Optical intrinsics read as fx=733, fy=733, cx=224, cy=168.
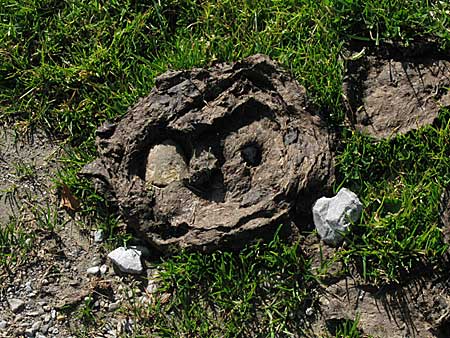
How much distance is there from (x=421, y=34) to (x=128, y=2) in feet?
5.17

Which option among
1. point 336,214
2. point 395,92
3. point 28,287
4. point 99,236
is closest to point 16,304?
point 28,287

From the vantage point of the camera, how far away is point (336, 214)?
11.3 ft

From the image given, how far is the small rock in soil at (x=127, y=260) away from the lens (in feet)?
11.8

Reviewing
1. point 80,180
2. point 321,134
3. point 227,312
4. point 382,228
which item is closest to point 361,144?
point 321,134

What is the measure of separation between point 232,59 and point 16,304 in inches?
65.3

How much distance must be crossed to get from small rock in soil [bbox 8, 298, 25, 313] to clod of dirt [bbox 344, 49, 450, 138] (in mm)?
1882

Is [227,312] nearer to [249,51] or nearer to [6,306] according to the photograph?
[6,306]

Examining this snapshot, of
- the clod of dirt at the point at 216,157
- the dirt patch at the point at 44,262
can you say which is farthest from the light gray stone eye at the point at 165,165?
the dirt patch at the point at 44,262

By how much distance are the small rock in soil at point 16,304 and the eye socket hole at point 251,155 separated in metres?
1.31

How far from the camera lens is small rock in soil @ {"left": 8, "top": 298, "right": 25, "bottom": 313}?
11.8 ft

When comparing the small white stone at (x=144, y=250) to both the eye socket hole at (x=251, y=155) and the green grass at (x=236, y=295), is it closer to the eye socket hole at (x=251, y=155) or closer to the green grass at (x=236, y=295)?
the green grass at (x=236, y=295)

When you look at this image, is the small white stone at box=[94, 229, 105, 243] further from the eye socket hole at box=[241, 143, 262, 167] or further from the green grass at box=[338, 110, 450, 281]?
the green grass at box=[338, 110, 450, 281]

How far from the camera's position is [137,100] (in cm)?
381

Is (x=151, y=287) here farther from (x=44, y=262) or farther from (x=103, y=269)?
(x=44, y=262)
